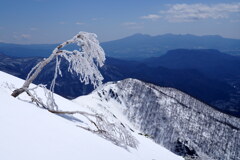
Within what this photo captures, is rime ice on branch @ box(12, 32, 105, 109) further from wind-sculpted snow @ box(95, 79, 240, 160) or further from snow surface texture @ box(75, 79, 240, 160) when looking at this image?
wind-sculpted snow @ box(95, 79, 240, 160)

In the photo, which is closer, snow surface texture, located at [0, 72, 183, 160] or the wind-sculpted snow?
snow surface texture, located at [0, 72, 183, 160]

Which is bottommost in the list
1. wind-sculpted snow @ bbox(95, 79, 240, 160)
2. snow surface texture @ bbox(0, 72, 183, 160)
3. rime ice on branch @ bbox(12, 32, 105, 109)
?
wind-sculpted snow @ bbox(95, 79, 240, 160)

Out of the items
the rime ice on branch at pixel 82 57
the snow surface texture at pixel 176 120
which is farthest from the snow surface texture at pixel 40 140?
the snow surface texture at pixel 176 120

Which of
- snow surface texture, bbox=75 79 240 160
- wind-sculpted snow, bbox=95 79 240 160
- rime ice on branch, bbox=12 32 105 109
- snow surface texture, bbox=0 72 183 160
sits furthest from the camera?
snow surface texture, bbox=75 79 240 160

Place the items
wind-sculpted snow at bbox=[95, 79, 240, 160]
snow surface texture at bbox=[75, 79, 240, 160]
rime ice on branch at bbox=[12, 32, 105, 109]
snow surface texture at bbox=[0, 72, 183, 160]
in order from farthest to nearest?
snow surface texture at bbox=[75, 79, 240, 160] < wind-sculpted snow at bbox=[95, 79, 240, 160] < rime ice on branch at bbox=[12, 32, 105, 109] < snow surface texture at bbox=[0, 72, 183, 160]

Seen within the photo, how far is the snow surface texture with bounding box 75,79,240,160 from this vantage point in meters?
90.5

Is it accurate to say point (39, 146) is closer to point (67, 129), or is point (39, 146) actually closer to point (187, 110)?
point (67, 129)

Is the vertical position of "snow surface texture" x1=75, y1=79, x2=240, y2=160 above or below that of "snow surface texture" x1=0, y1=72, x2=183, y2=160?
below

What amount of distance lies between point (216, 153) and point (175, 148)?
1311cm

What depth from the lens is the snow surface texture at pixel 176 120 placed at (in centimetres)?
9050

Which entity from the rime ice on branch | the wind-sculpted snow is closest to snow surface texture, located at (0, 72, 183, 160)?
the rime ice on branch

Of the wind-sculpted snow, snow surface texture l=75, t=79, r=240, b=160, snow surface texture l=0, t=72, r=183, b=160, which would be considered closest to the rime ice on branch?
snow surface texture l=0, t=72, r=183, b=160

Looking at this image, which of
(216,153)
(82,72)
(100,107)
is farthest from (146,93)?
(82,72)

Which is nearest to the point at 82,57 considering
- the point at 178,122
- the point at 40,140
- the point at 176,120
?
the point at 40,140
